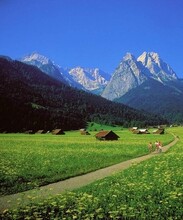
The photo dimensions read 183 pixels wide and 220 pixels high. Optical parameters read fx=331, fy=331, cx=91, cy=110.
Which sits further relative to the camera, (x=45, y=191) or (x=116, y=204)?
(x=45, y=191)

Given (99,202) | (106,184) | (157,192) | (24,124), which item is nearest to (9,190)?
(106,184)

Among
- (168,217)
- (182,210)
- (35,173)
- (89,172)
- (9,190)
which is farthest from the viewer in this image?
(89,172)

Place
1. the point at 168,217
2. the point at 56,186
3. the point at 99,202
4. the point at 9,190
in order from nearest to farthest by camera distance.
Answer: the point at 168,217 → the point at 99,202 → the point at 9,190 → the point at 56,186

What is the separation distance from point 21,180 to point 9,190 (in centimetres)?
386

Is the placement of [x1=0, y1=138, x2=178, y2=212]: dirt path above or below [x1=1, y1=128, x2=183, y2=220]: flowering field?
below

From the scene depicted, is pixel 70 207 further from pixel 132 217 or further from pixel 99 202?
pixel 132 217

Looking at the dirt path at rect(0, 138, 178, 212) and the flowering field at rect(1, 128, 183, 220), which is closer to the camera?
the flowering field at rect(1, 128, 183, 220)

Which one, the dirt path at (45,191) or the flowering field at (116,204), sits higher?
the flowering field at (116,204)

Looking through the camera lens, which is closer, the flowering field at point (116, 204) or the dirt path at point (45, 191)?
the flowering field at point (116, 204)

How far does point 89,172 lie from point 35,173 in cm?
531

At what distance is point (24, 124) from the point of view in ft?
627

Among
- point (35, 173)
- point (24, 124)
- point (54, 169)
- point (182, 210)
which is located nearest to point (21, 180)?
point (35, 173)

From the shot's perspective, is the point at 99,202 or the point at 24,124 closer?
the point at 99,202

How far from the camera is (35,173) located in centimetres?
2825
